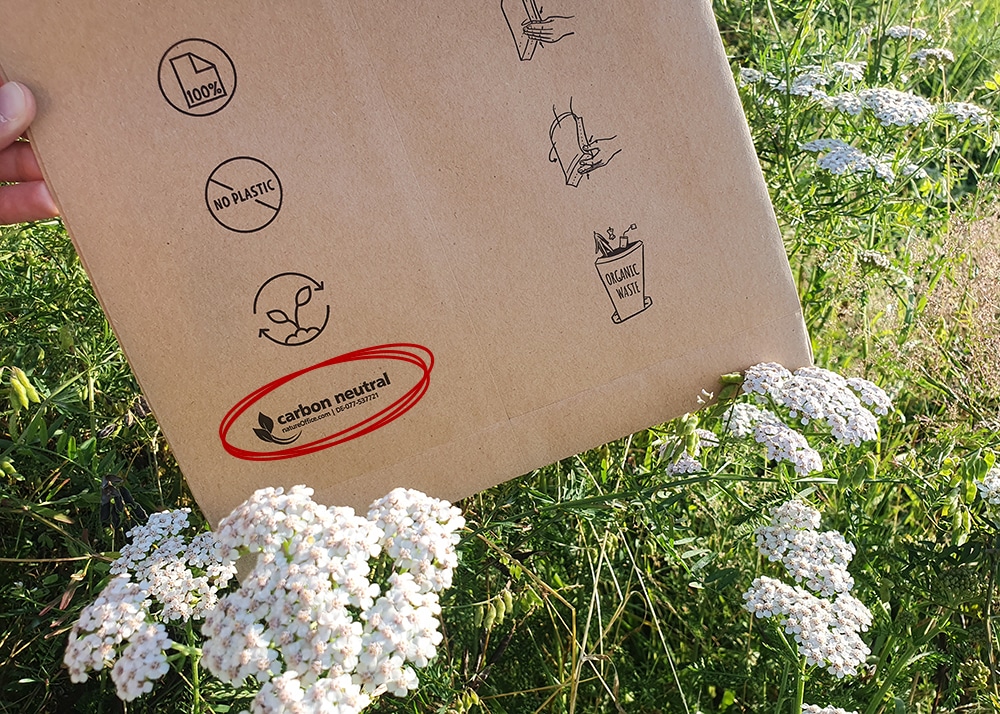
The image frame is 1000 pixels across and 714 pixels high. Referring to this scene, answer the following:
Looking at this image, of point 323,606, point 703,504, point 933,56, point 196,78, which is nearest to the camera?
point 323,606

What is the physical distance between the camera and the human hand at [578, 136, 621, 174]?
4.32 ft

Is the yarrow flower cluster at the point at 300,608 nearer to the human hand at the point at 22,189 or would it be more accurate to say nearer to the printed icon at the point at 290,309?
the printed icon at the point at 290,309

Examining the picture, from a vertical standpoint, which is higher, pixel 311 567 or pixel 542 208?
pixel 542 208

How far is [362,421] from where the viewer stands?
1.27 m

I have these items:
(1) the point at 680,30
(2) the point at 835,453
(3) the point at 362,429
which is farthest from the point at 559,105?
(2) the point at 835,453

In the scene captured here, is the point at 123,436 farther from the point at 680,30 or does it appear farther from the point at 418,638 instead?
the point at 680,30

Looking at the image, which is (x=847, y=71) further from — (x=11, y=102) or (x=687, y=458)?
(x=11, y=102)

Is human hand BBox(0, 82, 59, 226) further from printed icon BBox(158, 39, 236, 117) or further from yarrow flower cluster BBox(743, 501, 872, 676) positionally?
yarrow flower cluster BBox(743, 501, 872, 676)

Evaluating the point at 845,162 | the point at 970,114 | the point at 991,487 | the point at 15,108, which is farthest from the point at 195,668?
the point at 970,114

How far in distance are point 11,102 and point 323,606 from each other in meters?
0.71

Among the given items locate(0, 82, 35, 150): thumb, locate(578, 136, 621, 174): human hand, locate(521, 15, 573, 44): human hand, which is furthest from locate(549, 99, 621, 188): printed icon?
locate(0, 82, 35, 150): thumb

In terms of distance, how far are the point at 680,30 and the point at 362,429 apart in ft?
2.64

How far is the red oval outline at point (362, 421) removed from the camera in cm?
121

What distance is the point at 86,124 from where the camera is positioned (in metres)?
1.08
